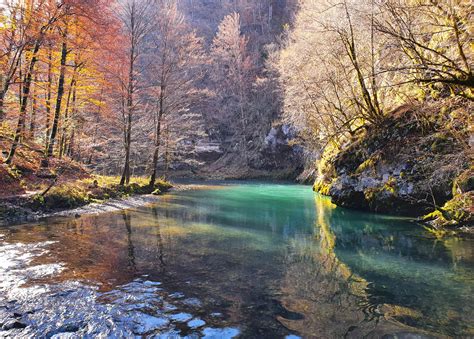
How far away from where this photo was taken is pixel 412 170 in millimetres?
11617

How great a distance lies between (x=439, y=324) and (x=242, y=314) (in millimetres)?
2276

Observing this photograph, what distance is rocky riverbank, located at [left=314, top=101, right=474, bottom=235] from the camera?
9.33 meters

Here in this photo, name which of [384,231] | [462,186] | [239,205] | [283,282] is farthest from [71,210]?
[462,186]

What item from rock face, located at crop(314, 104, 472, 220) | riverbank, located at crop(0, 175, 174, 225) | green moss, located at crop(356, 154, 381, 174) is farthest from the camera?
green moss, located at crop(356, 154, 381, 174)

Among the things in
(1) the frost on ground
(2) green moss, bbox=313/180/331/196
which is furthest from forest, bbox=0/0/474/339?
(2) green moss, bbox=313/180/331/196

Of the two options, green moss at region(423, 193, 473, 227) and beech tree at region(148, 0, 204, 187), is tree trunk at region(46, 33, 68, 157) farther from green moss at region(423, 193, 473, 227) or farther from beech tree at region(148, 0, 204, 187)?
green moss at region(423, 193, 473, 227)

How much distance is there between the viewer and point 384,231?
368 inches

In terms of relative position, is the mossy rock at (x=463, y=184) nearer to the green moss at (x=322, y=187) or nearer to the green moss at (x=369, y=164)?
the green moss at (x=369, y=164)

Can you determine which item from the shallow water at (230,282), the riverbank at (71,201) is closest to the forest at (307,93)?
the riverbank at (71,201)

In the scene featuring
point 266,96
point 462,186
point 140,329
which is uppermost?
point 266,96

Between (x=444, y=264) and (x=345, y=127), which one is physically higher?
(x=345, y=127)

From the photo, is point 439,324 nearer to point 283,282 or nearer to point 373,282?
point 373,282

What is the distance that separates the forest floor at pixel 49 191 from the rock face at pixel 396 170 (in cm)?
907

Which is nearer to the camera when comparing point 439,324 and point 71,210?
point 439,324
